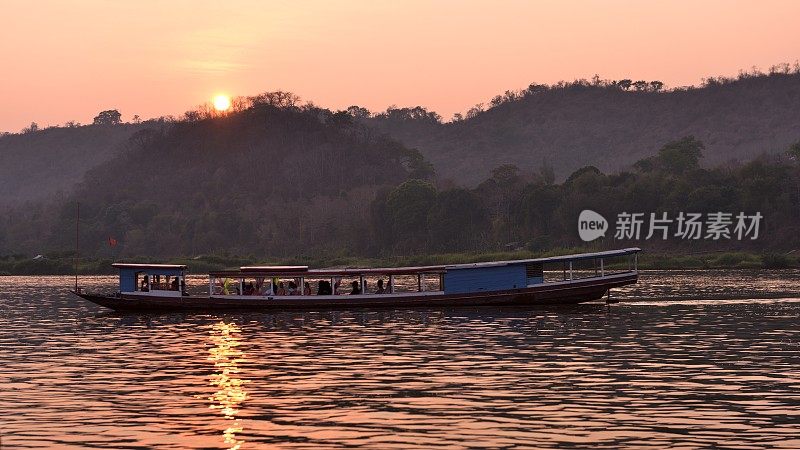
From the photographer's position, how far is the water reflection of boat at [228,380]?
1060 inches

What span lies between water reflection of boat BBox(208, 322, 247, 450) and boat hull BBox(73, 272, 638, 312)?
11.5 m

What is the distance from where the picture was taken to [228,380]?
36.4 m

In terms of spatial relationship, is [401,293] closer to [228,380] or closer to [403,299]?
[403,299]

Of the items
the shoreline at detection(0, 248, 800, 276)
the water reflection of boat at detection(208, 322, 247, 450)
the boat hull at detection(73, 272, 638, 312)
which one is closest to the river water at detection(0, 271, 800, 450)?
the water reflection of boat at detection(208, 322, 247, 450)

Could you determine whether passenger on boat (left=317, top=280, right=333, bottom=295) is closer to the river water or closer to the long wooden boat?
the long wooden boat

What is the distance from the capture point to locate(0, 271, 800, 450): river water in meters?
26.0

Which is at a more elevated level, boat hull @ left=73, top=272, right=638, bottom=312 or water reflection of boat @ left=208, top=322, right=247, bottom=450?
boat hull @ left=73, top=272, right=638, bottom=312

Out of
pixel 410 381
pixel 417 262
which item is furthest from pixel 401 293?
pixel 417 262

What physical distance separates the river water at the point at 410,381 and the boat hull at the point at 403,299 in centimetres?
356

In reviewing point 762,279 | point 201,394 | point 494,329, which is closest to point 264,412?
point 201,394

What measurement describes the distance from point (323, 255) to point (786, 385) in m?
156

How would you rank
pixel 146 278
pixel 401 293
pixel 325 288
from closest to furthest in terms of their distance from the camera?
pixel 401 293 → pixel 325 288 → pixel 146 278

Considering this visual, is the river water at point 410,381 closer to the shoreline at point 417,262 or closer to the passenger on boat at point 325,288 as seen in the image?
the passenger on boat at point 325,288

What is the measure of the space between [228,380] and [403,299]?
107ft
